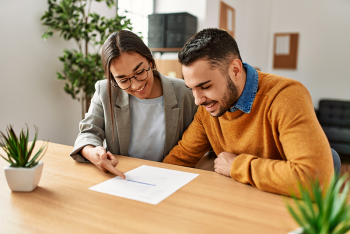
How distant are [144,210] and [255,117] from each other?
60 cm

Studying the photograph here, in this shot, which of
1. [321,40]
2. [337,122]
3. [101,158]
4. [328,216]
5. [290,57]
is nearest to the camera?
[328,216]

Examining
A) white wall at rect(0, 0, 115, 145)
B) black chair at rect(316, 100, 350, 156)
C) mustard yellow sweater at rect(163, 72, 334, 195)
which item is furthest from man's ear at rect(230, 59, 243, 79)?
black chair at rect(316, 100, 350, 156)

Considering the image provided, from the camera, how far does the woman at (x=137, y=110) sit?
1387 mm

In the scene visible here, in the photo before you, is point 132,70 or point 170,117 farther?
point 170,117

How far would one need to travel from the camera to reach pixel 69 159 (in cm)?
136

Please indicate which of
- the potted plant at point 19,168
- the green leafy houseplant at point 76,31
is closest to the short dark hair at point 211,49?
the potted plant at point 19,168

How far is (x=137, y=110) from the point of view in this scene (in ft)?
5.26

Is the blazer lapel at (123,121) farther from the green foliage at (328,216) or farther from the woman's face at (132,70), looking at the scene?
the green foliage at (328,216)

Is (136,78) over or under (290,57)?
under

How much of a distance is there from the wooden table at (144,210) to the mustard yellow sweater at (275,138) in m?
0.06

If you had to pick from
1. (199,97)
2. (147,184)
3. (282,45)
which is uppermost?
(282,45)

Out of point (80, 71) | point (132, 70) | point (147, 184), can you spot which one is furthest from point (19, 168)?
point (80, 71)

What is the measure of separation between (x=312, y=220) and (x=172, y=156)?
1.01 m

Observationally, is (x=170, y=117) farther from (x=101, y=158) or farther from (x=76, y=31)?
(x=76, y=31)
